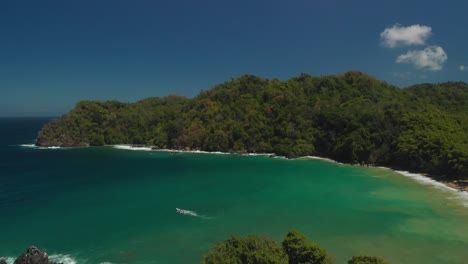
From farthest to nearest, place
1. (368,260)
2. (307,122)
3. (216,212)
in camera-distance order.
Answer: (307,122) → (216,212) → (368,260)

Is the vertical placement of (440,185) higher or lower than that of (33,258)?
higher

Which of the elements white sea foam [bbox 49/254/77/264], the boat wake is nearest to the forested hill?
the boat wake

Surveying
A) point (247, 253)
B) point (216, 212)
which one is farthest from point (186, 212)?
point (247, 253)

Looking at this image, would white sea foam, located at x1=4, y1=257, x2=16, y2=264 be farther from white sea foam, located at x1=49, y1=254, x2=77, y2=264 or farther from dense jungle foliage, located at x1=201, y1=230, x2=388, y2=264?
dense jungle foliage, located at x1=201, y1=230, x2=388, y2=264

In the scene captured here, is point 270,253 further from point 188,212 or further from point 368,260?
point 188,212

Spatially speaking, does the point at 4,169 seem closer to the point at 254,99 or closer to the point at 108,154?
the point at 108,154

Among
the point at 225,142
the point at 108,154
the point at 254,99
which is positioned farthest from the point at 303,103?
the point at 108,154
